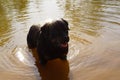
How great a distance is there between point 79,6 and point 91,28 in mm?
4293

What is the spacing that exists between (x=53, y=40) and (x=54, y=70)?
1050mm

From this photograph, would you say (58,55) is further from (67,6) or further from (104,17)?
(67,6)

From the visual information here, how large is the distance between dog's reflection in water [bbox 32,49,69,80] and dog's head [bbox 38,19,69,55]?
1.84 ft

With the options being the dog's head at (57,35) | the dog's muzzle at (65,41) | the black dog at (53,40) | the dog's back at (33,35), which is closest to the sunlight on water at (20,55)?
the dog's back at (33,35)

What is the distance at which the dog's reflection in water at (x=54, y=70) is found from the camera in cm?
593

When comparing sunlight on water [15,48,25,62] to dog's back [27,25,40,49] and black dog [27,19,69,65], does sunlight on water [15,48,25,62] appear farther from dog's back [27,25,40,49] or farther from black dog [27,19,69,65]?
black dog [27,19,69,65]

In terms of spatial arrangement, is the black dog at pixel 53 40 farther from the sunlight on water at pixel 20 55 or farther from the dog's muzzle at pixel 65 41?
the sunlight on water at pixel 20 55

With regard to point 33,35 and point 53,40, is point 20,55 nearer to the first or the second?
point 33,35

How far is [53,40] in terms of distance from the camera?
5.57 metres

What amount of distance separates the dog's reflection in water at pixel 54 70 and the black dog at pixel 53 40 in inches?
6.9

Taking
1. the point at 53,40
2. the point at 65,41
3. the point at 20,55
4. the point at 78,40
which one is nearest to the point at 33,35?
the point at 20,55

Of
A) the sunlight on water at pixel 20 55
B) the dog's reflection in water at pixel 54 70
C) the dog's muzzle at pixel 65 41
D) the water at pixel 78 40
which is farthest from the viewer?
the sunlight on water at pixel 20 55

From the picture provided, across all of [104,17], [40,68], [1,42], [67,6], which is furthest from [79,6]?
[40,68]

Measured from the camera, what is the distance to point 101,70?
6.05m
